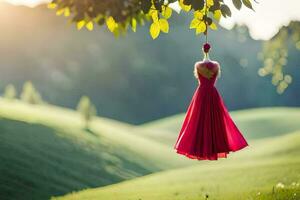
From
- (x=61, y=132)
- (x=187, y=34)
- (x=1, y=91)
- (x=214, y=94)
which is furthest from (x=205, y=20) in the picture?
(x=187, y=34)

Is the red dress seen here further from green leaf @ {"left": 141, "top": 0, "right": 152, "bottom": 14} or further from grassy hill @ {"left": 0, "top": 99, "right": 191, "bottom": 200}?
grassy hill @ {"left": 0, "top": 99, "right": 191, "bottom": 200}

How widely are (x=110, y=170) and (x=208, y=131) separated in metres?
13.4

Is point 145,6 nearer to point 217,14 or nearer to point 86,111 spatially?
point 217,14

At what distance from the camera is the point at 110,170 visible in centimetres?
1953

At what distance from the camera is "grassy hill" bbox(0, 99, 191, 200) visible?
14094mm

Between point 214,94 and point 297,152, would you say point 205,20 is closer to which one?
point 214,94

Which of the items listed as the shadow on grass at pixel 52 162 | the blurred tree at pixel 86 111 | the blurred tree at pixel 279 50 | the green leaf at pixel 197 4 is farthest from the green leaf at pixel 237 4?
the blurred tree at pixel 86 111

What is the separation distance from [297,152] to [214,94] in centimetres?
1433

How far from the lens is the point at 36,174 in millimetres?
14891

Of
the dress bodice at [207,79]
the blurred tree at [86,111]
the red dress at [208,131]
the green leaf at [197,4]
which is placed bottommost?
the red dress at [208,131]

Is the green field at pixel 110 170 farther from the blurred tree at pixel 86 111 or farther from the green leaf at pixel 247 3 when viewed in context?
the green leaf at pixel 247 3

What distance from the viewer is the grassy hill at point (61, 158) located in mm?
14094

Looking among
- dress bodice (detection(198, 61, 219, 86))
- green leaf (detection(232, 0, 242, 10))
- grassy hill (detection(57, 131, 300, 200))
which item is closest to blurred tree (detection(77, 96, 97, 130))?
grassy hill (detection(57, 131, 300, 200))

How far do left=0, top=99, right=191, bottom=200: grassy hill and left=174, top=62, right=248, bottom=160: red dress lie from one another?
709 cm
